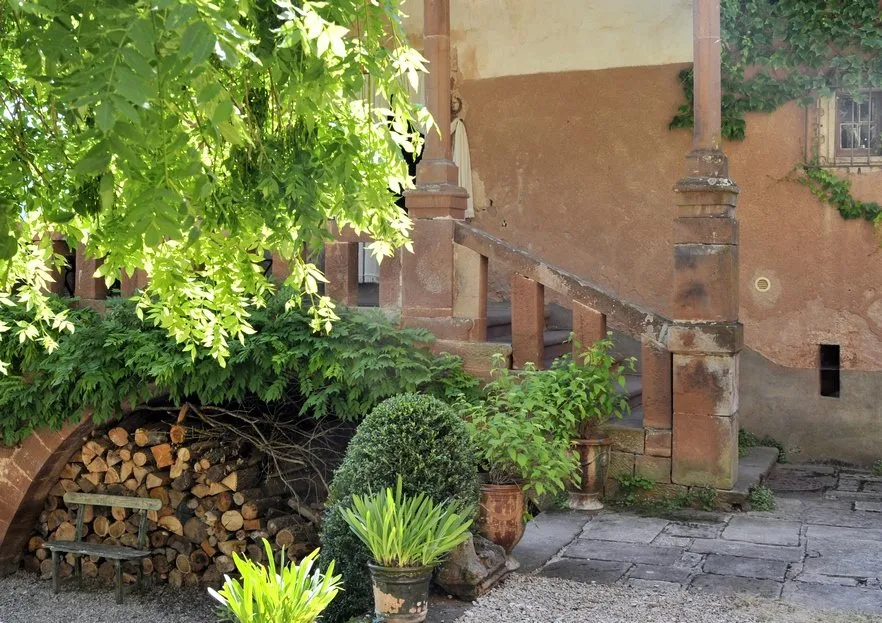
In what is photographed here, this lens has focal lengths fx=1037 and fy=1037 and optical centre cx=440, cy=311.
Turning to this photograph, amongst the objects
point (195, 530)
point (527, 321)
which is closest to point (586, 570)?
point (527, 321)

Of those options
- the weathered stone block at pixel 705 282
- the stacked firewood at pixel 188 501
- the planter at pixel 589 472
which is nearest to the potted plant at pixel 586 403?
the planter at pixel 589 472

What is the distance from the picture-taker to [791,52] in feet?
28.7

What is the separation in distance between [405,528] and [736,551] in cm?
218

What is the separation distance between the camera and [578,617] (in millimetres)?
4918

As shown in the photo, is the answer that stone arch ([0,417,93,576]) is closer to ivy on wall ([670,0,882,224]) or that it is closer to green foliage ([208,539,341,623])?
green foliage ([208,539,341,623])

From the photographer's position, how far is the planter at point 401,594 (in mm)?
4555

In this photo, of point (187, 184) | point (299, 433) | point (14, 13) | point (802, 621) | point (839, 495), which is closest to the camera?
point (14, 13)

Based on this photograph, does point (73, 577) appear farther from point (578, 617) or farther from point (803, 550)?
point (803, 550)

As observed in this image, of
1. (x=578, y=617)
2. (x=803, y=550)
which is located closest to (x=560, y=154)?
(x=803, y=550)

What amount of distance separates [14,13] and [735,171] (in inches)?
277

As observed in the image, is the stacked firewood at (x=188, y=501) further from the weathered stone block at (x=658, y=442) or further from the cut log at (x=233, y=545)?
the weathered stone block at (x=658, y=442)

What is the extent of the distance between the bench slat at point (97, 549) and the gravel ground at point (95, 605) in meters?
0.35

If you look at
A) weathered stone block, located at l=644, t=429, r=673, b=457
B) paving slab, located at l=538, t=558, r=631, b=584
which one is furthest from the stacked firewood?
paving slab, located at l=538, t=558, r=631, b=584

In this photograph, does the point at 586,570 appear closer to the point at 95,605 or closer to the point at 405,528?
the point at 405,528
